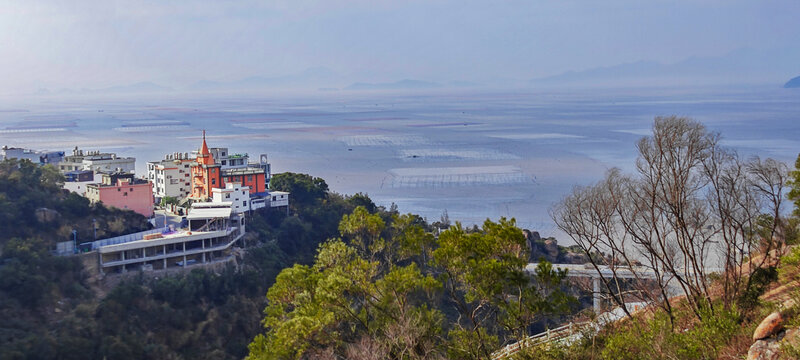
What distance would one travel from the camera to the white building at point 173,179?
16.3 m

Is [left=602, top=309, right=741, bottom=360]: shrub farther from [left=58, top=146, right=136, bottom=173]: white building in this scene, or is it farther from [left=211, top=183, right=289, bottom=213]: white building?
[left=58, top=146, right=136, bottom=173]: white building

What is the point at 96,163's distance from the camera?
17719 millimetres

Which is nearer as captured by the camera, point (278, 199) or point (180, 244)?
point (180, 244)

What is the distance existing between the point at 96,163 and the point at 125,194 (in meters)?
3.78

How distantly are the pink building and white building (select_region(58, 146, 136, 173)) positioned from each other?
2.81 meters

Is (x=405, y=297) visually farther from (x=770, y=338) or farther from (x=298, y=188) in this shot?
(x=298, y=188)

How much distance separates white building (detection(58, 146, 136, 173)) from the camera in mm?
17641

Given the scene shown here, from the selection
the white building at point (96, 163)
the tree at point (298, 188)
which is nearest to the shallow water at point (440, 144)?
the tree at point (298, 188)

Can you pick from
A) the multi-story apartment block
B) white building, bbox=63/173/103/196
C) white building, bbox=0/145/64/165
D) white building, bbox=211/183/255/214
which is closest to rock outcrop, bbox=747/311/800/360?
white building, bbox=211/183/255/214

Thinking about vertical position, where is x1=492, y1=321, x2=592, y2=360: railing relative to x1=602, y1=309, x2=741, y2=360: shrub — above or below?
below

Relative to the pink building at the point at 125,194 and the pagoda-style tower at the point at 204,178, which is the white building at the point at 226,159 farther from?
the pink building at the point at 125,194

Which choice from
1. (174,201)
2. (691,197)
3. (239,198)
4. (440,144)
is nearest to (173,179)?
(174,201)

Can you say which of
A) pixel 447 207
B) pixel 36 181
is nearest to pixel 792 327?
pixel 36 181

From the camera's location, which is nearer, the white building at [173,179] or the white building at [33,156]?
the white building at [173,179]
